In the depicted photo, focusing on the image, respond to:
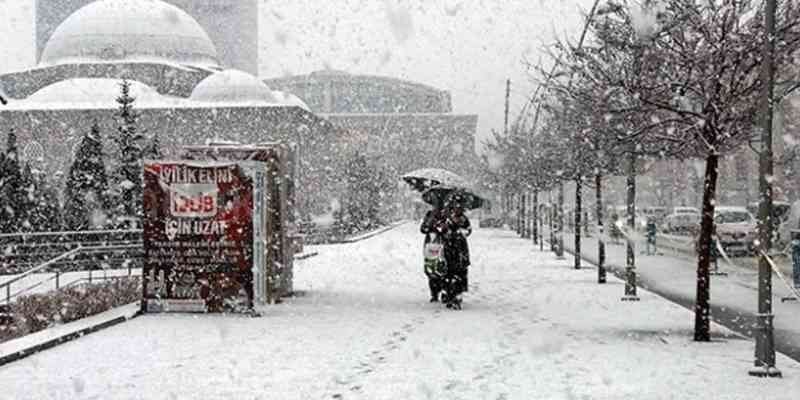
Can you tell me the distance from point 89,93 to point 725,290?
6320 centimetres

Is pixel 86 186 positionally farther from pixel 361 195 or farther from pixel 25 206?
pixel 361 195

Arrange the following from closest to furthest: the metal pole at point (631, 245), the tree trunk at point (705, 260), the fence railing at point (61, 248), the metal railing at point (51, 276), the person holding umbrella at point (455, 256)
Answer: the tree trunk at point (705, 260)
the person holding umbrella at point (455, 256)
the metal railing at point (51, 276)
the metal pole at point (631, 245)
the fence railing at point (61, 248)

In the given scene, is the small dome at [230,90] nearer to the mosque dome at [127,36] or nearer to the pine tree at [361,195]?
the mosque dome at [127,36]

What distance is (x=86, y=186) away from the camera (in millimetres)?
38188

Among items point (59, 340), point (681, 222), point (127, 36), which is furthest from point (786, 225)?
point (127, 36)

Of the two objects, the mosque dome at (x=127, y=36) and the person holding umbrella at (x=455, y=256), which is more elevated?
the mosque dome at (x=127, y=36)

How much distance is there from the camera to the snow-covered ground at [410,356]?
356 inches

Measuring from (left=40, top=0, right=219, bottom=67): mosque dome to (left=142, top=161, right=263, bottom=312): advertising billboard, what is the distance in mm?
68349

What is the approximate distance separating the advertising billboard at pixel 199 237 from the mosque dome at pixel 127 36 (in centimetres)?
6835

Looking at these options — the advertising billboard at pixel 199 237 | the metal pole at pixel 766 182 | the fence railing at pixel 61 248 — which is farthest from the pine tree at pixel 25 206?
the metal pole at pixel 766 182

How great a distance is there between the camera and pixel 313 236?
4491 centimetres

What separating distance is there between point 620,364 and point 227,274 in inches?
257

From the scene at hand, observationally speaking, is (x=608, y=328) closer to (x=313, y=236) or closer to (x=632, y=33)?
(x=632, y=33)

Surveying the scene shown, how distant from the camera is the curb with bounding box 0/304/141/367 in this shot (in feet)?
35.0
